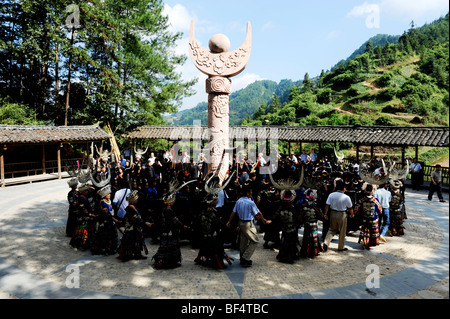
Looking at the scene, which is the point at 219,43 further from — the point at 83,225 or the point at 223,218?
the point at 83,225

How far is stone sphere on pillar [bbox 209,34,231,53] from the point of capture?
10.9 m

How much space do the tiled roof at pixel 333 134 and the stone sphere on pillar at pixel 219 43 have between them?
1043 cm

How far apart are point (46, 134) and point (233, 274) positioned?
55.7 ft

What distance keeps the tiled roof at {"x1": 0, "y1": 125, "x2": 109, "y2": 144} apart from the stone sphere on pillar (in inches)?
498

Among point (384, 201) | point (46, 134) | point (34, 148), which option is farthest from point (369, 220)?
point (34, 148)

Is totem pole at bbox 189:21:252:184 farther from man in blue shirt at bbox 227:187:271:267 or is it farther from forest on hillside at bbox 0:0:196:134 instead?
forest on hillside at bbox 0:0:196:134

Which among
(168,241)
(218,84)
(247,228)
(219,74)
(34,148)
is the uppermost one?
(219,74)

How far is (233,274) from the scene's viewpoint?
6301 mm

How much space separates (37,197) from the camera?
14.0 meters

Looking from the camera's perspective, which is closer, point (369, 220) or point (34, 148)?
point (369, 220)

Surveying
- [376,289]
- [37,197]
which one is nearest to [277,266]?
[376,289]

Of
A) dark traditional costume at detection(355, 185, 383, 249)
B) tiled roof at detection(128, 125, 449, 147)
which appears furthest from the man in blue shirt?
tiled roof at detection(128, 125, 449, 147)

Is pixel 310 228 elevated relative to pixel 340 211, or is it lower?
A: lower

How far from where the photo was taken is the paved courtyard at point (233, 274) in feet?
17.9
